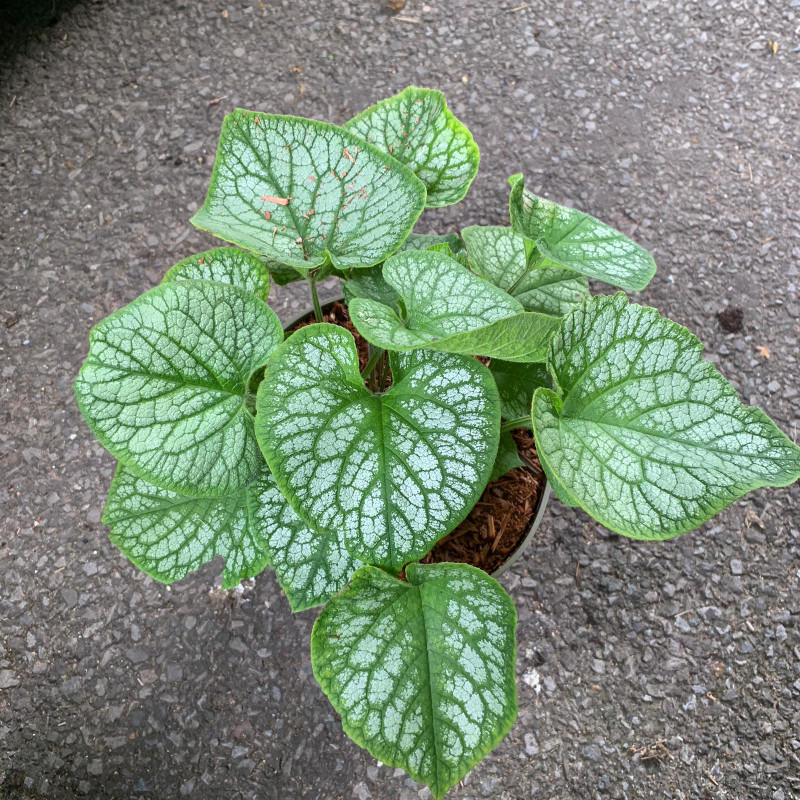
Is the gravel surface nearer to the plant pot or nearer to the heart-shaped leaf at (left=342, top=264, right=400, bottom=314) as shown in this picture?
the plant pot

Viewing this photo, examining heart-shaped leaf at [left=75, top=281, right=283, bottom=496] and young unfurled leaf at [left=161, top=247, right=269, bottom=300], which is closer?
heart-shaped leaf at [left=75, top=281, right=283, bottom=496]

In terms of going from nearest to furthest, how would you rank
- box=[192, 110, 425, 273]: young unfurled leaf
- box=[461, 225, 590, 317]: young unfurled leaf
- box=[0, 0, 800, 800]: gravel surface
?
1. box=[192, 110, 425, 273]: young unfurled leaf
2. box=[461, 225, 590, 317]: young unfurled leaf
3. box=[0, 0, 800, 800]: gravel surface

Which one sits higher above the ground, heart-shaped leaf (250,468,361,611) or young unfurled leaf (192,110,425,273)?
young unfurled leaf (192,110,425,273)

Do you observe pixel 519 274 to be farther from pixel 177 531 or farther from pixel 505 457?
pixel 177 531

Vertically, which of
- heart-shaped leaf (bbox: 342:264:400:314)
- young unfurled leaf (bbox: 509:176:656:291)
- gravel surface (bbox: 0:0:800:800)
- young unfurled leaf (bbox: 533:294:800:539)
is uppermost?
young unfurled leaf (bbox: 509:176:656:291)

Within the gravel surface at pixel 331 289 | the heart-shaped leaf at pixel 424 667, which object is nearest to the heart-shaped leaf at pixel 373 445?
the heart-shaped leaf at pixel 424 667

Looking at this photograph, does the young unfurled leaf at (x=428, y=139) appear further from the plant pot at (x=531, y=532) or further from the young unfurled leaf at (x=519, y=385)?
the plant pot at (x=531, y=532)

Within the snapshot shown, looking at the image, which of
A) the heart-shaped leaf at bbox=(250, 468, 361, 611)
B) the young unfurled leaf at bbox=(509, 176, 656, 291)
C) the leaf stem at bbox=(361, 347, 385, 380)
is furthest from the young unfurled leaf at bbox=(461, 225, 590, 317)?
the heart-shaped leaf at bbox=(250, 468, 361, 611)
